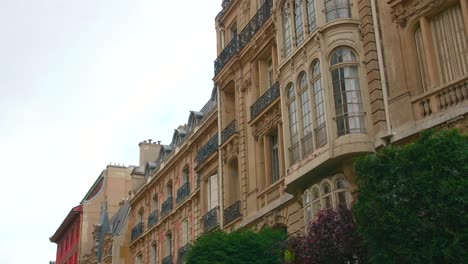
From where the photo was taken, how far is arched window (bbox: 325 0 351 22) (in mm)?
18234

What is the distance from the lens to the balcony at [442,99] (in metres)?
14.8

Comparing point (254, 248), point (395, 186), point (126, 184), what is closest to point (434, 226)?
point (395, 186)

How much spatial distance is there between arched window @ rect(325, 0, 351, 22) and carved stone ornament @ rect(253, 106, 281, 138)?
4609 mm

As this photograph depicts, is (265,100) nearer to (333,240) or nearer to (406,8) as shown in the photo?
(406,8)

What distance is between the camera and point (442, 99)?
1522 centimetres

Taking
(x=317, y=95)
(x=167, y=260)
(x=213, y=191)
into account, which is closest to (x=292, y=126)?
(x=317, y=95)

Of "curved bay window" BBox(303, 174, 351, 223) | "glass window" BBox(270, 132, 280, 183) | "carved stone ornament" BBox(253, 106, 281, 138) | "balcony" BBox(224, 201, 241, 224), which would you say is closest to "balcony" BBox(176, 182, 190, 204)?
"balcony" BBox(224, 201, 241, 224)

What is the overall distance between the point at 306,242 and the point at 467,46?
5.66m

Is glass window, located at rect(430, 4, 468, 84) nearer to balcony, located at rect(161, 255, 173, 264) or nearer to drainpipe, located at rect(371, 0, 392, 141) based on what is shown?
drainpipe, located at rect(371, 0, 392, 141)

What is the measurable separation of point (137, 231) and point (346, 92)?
1008 inches

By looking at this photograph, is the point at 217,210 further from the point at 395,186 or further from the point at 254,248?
the point at 395,186

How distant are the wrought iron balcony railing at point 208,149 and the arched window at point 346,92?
35.5ft

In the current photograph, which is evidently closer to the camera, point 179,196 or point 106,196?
point 179,196

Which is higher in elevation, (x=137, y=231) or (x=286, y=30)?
(x=286, y=30)
